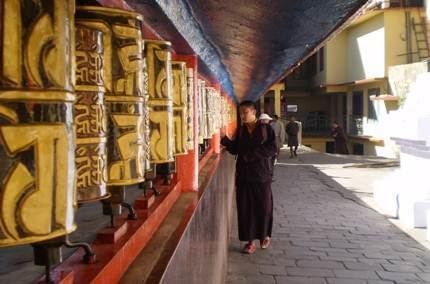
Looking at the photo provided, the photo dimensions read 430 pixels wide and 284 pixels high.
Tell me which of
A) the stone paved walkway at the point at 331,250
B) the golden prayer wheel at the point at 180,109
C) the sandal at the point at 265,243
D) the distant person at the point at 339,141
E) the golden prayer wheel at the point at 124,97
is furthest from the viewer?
the distant person at the point at 339,141

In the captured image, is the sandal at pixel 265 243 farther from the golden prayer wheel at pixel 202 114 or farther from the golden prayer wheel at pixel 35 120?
the golden prayer wheel at pixel 35 120

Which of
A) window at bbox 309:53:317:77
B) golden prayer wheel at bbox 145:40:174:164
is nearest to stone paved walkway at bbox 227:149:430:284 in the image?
golden prayer wheel at bbox 145:40:174:164

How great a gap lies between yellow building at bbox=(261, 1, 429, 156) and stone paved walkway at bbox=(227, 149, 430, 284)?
29.1 feet

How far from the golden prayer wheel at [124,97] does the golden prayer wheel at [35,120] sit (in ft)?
1.32

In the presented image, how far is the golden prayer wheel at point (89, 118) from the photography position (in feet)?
3.57

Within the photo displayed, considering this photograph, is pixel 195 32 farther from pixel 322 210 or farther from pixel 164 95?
pixel 322 210

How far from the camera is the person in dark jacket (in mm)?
5402

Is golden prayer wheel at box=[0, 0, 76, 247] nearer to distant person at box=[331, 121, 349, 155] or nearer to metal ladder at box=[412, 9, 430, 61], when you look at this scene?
metal ladder at box=[412, 9, 430, 61]

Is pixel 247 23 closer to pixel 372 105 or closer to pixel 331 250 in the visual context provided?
pixel 331 250

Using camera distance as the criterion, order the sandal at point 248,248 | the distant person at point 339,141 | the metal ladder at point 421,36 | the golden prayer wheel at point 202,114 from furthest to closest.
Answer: the distant person at point 339,141
the metal ladder at point 421,36
the sandal at point 248,248
the golden prayer wheel at point 202,114

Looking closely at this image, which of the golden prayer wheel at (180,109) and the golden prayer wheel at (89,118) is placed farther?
the golden prayer wheel at (180,109)

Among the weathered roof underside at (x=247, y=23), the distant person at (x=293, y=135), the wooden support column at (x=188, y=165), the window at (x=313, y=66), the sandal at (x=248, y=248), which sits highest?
the window at (x=313, y=66)

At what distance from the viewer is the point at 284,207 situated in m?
9.16

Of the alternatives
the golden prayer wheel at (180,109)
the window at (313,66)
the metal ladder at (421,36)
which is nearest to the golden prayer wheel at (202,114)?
the golden prayer wheel at (180,109)
